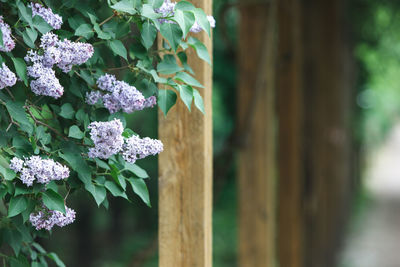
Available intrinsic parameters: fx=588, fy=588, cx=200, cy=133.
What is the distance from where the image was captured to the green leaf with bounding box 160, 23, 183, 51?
122 centimetres

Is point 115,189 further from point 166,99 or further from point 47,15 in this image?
point 47,15

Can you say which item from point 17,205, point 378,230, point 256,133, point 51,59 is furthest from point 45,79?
point 378,230

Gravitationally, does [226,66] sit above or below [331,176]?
above

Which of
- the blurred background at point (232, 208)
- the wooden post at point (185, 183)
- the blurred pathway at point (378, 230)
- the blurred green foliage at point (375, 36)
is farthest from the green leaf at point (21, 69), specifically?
the blurred green foliage at point (375, 36)

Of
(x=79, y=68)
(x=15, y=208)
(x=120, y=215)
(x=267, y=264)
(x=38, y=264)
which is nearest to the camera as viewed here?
(x=15, y=208)

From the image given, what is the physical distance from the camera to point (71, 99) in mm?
1277

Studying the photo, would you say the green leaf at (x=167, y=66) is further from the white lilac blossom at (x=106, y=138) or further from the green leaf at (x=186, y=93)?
the white lilac blossom at (x=106, y=138)

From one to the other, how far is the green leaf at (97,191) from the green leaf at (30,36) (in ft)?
0.99

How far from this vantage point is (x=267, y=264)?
320 cm

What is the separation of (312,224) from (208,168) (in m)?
3.12

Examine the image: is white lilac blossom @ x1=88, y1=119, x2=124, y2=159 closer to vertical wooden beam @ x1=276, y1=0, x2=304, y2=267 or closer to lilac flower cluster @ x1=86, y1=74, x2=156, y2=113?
lilac flower cluster @ x1=86, y1=74, x2=156, y2=113

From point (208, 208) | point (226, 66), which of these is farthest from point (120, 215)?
point (208, 208)

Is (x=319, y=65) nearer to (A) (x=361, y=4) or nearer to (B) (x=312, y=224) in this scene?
(B) (x=312, y=224)

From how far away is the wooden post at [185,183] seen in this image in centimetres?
162
